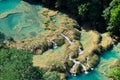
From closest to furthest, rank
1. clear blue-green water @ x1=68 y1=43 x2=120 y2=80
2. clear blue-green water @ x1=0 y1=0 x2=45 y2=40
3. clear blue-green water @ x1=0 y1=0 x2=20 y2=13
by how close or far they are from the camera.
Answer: clear blue-green water @ x1=68 y1=43 x2=120 y2=80, clear blue-green water @ x1=0 y1=0 x2=45 y2=40, clear blue-green water @ x1=0 y1=0 x2=20 y2=13

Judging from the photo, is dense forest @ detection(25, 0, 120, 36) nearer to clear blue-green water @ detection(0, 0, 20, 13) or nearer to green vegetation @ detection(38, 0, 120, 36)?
green vegetation @ detection(38, 0, 120, 36)

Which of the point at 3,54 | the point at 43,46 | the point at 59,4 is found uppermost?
the point at 59,4

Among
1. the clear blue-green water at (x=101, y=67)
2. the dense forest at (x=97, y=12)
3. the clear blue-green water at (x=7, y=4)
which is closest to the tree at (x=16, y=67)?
the clear blue-green water at (x=101, y=67)

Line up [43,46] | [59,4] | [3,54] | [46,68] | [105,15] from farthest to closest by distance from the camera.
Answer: [59,4], [105,15], [43,46], [46,68], [3,54]

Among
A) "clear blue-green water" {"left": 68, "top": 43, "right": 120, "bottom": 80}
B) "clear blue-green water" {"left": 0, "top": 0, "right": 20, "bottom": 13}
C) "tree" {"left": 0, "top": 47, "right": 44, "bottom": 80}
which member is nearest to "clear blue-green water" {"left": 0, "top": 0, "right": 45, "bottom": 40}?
"clear blue-green water" {"left": 0, "top": 0, "right": 20, "bottom": 13}

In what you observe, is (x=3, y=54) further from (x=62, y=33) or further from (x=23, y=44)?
(x=62, y=33)

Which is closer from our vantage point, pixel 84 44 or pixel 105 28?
pixel 84 44

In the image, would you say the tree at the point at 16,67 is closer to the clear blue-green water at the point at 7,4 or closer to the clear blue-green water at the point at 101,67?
the clear blue-green water at the point at 101,67


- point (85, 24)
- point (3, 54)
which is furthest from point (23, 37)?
point (3, 54)

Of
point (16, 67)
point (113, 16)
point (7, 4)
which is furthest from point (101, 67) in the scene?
point (7, 4)
